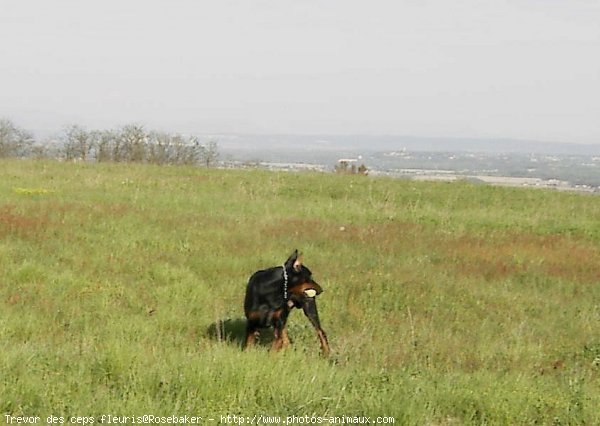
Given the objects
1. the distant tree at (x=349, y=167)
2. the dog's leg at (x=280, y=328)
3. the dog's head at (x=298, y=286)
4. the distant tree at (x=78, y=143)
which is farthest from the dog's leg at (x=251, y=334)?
the distant tree at (x=78, y=143)

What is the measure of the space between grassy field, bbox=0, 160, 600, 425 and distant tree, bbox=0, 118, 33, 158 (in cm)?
2540

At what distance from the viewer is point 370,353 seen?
5594mm

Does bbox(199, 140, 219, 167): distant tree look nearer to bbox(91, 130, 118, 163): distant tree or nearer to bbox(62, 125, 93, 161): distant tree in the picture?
bbox(91, 130, 118, 163): distant tree

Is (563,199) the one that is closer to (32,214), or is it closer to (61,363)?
(32,214)

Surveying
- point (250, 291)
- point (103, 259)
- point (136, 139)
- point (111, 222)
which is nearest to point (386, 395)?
point (250, 291)

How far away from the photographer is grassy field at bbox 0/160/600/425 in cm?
394

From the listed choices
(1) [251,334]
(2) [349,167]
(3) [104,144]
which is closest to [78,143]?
(3) [104,144]

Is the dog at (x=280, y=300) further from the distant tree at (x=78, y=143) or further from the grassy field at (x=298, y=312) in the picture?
the distant tree at (x=78, y=143)

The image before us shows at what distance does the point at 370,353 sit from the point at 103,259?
199 inches

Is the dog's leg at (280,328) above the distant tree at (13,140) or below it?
below

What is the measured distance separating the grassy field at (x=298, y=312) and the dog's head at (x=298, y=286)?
0.48 metres

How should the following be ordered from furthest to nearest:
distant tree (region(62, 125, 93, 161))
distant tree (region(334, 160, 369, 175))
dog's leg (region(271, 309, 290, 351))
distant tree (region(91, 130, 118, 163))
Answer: distant tree (region(62, 125, 93, 161)) < distant tree (region(91, 130, 118, 163)) < distant tree (region(334, 160, 369, 175)) < dog's leg (region(271, 309, 290, 351))

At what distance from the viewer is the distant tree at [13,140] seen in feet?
130

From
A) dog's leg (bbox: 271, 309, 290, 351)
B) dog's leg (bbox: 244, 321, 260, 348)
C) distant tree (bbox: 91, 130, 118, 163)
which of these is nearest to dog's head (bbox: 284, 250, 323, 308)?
dog's leg (bbox: 271, 309, 290, 351)
